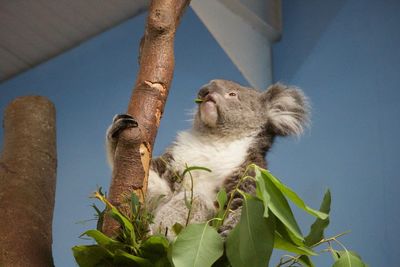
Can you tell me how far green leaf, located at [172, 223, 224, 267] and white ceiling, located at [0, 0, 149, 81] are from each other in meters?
2.55

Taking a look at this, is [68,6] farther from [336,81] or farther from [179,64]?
[336,81]

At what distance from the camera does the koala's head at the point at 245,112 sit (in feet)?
8.48

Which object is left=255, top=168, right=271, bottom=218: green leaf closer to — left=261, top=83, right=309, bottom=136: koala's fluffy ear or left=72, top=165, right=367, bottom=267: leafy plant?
left=72, top=165, right=367, bottom=267: leafy plant

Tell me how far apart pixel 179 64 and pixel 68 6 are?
28.8 inches

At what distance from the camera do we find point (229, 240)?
4.48ft

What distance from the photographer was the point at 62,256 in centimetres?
332

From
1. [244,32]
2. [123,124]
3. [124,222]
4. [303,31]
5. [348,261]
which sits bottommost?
[348,261]

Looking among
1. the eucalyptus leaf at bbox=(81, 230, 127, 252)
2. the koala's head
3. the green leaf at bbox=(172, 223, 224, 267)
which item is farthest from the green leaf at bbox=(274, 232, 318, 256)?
the koala's head

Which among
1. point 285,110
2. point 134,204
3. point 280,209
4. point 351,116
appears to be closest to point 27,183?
point 134,204

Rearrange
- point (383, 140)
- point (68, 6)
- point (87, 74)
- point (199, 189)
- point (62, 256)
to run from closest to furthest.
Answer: point (199, 189) < point (383, 140) < point (62, 256) < point (68, 6) < point (87, 74)

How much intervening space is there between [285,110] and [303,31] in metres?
1.16

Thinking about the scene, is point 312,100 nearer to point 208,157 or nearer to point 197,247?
point 208,157

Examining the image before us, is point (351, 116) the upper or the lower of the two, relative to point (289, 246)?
upper

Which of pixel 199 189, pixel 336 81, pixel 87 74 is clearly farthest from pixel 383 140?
pixel 87 74
